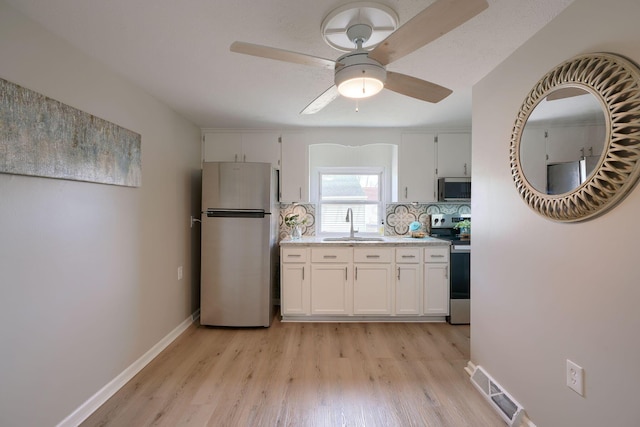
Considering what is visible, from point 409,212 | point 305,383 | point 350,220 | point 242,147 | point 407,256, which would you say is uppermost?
point 242,147

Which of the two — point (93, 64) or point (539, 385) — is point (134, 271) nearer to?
point (93, 64)

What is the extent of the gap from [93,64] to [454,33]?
2195mm

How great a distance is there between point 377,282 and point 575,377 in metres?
1.88

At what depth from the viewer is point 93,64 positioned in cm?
180

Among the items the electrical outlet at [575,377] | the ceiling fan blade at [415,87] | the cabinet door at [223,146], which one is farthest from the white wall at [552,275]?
the cabinet door at [223,146]

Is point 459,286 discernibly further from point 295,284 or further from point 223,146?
point 223,146

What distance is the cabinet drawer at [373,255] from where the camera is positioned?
307 cm

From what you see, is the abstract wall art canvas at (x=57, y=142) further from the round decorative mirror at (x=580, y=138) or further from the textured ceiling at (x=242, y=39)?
the round decorative mirror at (x=580, y=138)

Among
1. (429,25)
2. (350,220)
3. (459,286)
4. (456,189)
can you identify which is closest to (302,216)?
(350,220)

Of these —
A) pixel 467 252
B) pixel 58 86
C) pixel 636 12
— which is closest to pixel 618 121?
pixel 636 12

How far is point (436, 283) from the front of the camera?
3.07 meters

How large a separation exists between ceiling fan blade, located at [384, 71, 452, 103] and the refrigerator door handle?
6.12 feet

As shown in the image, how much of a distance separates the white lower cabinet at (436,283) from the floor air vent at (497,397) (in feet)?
3.13

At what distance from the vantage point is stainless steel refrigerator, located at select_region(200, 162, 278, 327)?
115 inches
